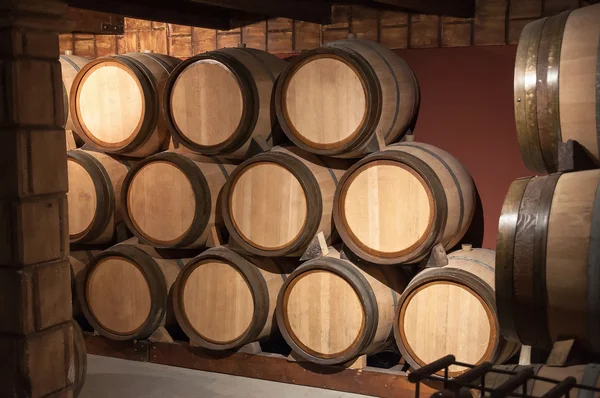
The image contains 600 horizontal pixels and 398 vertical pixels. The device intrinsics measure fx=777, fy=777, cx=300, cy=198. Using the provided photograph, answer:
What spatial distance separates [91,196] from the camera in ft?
19.9

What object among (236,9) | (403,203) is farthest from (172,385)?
(236,9)

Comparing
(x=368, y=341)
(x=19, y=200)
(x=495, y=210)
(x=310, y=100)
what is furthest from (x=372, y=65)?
(x=19, y=200)

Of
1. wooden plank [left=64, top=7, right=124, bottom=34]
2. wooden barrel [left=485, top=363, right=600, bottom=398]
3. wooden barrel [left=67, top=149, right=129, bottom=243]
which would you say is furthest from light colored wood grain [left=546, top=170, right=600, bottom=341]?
wooden plank [left=64, top=7, right=124, bottom=34]

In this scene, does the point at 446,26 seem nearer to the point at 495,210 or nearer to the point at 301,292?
the point at 495,210

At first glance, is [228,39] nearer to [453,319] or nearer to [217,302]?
[217,302]

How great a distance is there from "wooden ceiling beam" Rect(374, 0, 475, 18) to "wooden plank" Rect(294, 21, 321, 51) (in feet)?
3.04

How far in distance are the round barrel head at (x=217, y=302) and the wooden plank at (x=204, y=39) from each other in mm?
2012

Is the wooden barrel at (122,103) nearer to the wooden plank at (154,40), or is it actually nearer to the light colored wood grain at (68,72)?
the light colored wood grain at (68,72)

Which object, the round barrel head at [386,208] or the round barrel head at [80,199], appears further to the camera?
the round barrel head at [80,199]

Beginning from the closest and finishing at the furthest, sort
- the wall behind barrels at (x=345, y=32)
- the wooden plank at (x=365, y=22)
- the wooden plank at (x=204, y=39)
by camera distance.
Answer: the wall behind barrels at (x=345, y=32), the wooden plank at (x=365, y=22), the wooden plank at (x=204, y=39)

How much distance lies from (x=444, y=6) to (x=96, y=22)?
317cm

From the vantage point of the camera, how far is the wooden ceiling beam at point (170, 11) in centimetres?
571

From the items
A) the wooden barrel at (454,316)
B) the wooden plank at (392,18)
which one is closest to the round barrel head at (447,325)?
the wooden barrel at (454,316)

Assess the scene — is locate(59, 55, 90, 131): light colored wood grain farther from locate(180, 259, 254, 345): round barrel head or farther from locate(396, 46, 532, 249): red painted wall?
locate(396, 46, 532, 249): red painted wall
